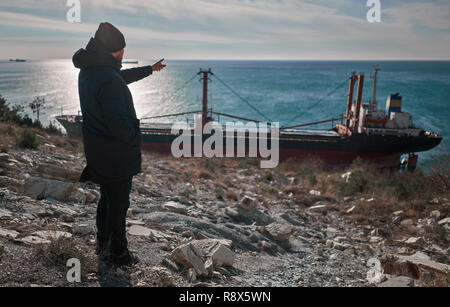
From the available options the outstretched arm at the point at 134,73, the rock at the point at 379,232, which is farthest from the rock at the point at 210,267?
the rock at the point at 379,232

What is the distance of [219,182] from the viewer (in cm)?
938

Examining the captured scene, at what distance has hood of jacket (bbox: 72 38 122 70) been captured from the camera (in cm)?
242

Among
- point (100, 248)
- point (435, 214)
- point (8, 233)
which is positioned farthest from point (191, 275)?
point (435, 214)

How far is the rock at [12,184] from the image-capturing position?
14.6 ft

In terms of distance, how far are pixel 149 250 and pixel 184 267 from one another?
18.1 inches

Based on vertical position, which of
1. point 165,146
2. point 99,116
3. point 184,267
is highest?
point 99,116

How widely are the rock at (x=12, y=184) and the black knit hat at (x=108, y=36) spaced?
2.92m

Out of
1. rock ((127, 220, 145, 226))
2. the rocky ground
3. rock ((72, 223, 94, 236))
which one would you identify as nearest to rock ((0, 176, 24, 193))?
the rocky ground

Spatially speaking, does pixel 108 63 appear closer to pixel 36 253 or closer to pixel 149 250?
pixel 36 253

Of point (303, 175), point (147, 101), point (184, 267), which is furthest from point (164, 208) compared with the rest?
point (147, 101)

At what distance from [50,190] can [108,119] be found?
2.86 meters

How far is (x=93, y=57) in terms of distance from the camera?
241 centimetres

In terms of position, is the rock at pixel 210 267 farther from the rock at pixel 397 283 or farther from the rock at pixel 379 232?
the rock at pixel 379 232

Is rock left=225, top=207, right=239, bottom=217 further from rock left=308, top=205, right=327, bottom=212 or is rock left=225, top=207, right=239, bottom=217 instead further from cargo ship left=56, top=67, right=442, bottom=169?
cargo ship left=56, top=67, right=442, bottom=169
